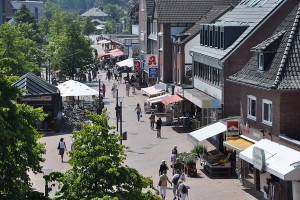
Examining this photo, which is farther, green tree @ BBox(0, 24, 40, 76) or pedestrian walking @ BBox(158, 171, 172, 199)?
green tree @ BBox(0, 24, 40, 76)

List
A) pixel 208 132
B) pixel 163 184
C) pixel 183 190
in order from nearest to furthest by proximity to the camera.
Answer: pixel 183 190 < pixel 163 184 < pixel 208 132

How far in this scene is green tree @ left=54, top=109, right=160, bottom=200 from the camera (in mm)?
20969

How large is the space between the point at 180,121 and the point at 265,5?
549 inches

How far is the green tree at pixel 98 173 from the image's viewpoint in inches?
826

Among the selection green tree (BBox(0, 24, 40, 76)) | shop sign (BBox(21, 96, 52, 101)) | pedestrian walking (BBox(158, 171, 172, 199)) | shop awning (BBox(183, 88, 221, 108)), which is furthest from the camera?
green tree (BBox(0, 24, 40, 76))

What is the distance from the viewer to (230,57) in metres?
46.8

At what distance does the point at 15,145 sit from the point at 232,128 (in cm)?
2051

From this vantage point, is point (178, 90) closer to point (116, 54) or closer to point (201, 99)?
point (201, 99)

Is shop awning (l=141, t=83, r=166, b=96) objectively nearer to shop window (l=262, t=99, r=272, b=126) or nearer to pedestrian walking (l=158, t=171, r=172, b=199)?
shop window (l=262, t=99, r=272, b=126)

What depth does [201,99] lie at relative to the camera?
5066 centimetres

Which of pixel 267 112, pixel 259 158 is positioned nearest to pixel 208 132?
pixel 267 112

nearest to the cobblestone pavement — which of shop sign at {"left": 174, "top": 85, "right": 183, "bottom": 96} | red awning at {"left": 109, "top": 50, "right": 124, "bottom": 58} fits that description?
shop sign at {"left": 174, "top": 85, "right": 183, "bottom": 96}

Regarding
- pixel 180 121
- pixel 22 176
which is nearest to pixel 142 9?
pixel 180 121

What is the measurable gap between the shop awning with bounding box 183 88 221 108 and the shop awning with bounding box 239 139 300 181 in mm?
13198
